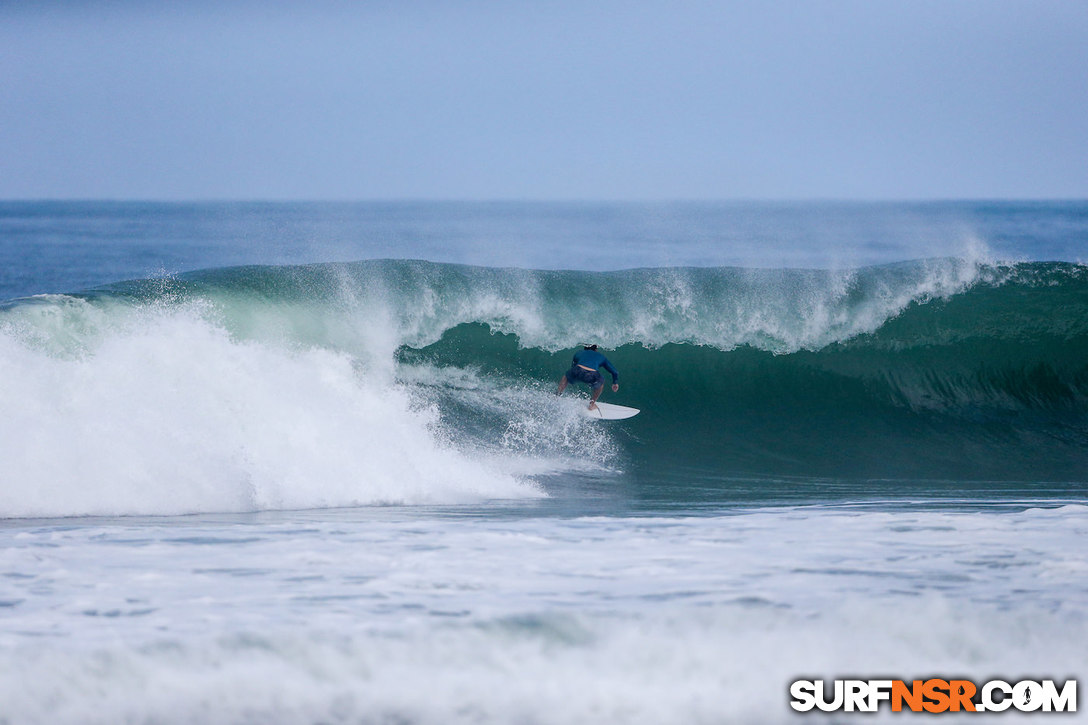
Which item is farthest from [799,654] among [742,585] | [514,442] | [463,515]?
[514,442]

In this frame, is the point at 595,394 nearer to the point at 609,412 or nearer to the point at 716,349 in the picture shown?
the point at 609,412

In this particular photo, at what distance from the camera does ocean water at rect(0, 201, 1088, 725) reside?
4.58m

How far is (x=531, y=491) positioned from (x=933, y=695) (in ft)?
14.7

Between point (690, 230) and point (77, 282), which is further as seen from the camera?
point (690, 230)

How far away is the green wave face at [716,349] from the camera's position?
10.4 metres

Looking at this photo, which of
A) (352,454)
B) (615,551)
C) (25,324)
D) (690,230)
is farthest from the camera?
(690,230)

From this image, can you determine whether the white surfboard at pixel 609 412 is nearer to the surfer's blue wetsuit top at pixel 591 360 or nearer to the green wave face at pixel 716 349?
the green wave face at pixel 716 349

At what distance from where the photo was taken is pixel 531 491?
8508 millimetres

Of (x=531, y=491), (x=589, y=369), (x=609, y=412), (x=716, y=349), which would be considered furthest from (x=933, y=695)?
(x=716, y=349)

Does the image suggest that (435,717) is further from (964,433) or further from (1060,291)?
(1060,291)

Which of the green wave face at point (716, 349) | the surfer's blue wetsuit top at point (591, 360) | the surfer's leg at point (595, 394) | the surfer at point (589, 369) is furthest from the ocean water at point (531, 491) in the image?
the surfer's blue wetsuit top at point (591, 360)

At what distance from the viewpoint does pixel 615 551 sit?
6.33 meters

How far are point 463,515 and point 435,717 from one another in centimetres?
326

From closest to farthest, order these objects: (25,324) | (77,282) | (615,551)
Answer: (615,551)
(25,324)
(77,282)
